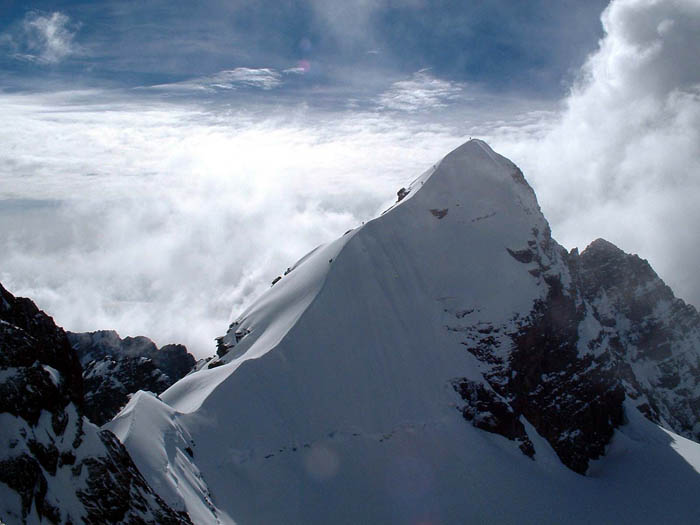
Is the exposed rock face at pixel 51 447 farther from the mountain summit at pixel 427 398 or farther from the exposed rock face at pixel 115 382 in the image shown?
the exposed rock face at pixel 115 382

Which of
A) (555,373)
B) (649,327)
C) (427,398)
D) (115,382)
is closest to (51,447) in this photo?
(427,398)

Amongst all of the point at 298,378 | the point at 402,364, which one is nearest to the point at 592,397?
the point at 402,364

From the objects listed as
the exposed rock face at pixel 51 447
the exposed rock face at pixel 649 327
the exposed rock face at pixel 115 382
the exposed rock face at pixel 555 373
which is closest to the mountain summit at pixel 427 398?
the exposed rock face at pixel 555 373

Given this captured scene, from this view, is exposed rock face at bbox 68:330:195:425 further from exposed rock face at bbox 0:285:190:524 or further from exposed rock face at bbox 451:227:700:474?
exposed rock face at bbox 0:285:190:524

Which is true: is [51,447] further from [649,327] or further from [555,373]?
[649,327]

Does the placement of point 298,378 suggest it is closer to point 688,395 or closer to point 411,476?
point 411,476
